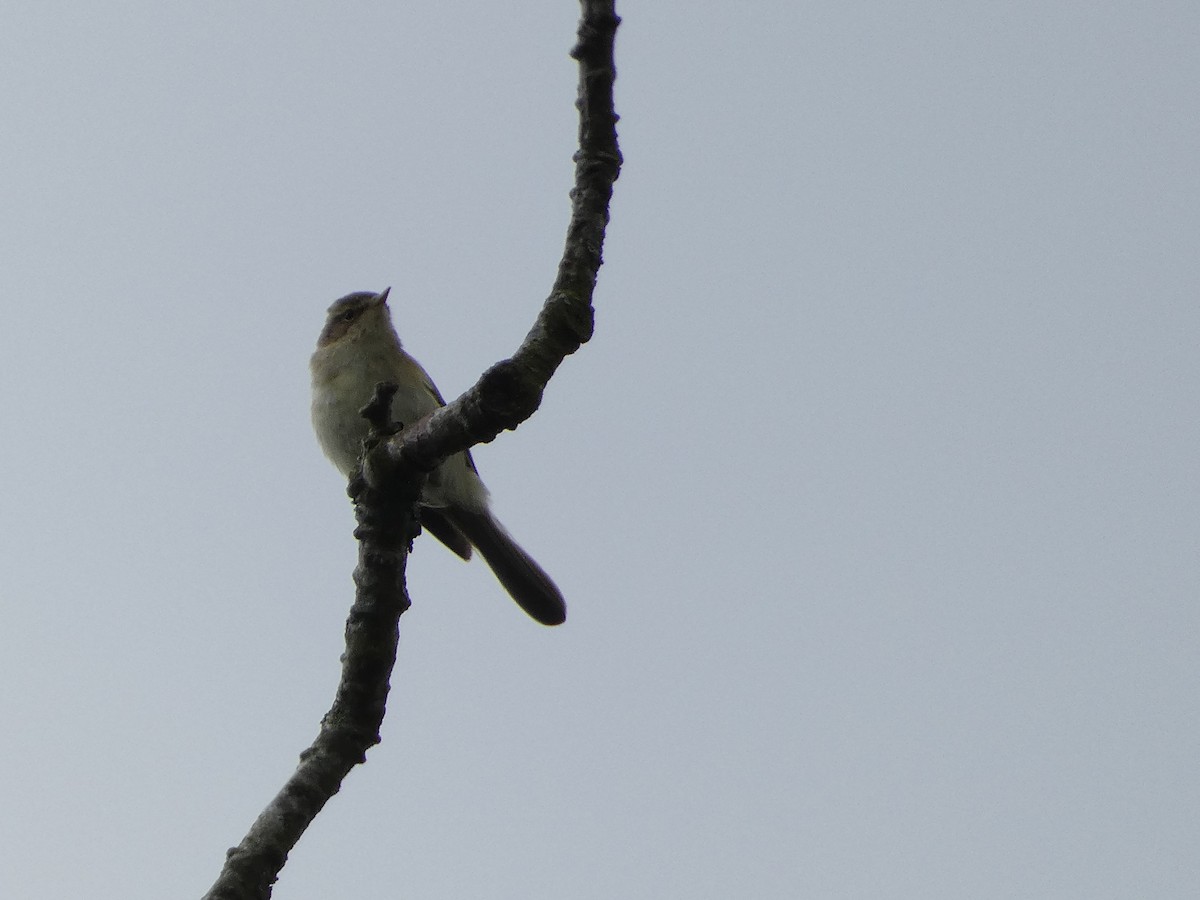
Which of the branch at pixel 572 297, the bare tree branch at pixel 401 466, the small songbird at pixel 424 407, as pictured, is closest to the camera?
the bare tree branch at pixel 401 466

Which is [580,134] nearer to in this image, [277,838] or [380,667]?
[380,667]

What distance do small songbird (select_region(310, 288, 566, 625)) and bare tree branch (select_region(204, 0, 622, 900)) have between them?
380 centimetres

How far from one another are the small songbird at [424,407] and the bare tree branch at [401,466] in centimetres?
380

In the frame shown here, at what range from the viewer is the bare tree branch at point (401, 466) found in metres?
3.11

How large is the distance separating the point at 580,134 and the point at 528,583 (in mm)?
5216

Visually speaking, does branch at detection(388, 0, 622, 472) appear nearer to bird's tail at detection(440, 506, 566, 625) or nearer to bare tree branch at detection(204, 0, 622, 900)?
bare tree branch at detection(204, 0, 622, 900)

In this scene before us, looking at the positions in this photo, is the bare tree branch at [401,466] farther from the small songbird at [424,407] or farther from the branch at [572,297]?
the small songbird at [424,407]

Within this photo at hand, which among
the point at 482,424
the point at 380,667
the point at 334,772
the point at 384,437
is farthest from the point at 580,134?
the point at 334,772

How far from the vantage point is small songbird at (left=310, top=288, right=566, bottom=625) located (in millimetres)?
7625

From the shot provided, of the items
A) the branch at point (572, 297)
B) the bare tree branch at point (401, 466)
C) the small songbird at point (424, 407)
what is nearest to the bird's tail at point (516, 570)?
the small songbird at point (424, 407)

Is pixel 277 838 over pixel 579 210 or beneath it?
beneath

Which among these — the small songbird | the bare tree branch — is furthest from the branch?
the small songbird

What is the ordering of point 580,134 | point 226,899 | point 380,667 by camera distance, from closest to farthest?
point 226,899 → point 580,134 → point 380,667

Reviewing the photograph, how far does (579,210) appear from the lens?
328 cm
